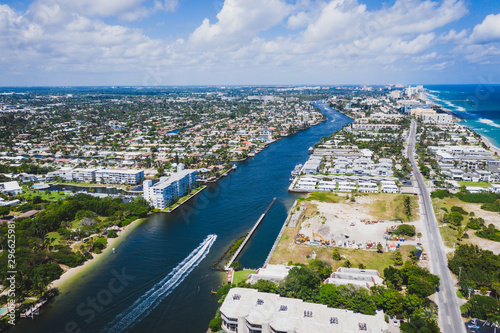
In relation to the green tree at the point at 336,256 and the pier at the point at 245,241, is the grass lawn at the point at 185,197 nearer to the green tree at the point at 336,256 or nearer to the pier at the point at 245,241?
the pier at the point at 245,241

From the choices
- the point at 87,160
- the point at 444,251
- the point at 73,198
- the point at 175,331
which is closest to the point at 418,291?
the point at 444,251

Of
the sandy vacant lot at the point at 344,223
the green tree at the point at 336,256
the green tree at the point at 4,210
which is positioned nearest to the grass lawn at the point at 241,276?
the green tree at the point at 336,256

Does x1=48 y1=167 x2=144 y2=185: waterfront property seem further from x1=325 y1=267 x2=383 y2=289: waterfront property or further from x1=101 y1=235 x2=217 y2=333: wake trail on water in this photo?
x1=325 y1=267 x2=383 y2=289: waterfront property

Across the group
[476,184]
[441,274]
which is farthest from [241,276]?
[476,184]

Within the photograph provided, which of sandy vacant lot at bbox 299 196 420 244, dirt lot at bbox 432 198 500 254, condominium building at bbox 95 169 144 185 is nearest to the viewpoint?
dirt lot at bbox 432 198 500 254

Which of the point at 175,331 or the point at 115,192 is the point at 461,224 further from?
the point at 115,192

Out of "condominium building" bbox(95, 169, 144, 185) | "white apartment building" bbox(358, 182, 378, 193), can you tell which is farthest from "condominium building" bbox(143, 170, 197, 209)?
"white apartment building" bbox(358, 182, 378, 193)
